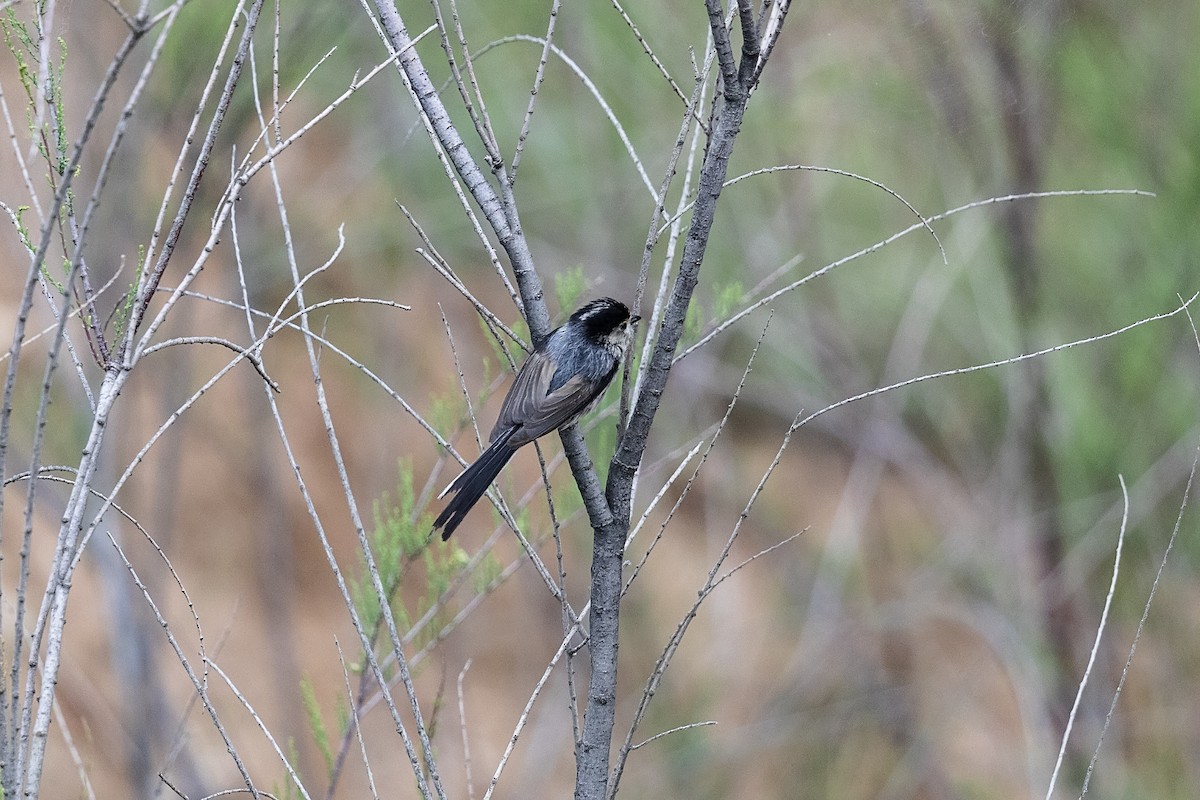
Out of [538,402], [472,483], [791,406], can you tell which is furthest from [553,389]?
[791,406]

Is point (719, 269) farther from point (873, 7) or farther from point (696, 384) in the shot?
point (873, 7)

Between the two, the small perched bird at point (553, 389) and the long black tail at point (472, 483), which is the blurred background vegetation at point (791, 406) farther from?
the long black tail at point (472, 483)

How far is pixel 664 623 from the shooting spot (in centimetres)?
564

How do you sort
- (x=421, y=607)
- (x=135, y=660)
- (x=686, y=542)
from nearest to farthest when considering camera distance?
(x=421, y=607) < (x=135, y=660) < (x=686, y=542)

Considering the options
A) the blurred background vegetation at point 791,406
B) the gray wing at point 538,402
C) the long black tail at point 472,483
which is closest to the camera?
the long black tail at point 472,483

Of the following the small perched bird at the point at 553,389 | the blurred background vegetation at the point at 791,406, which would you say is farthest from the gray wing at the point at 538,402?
the blurred background vegetation at the point at 791,406

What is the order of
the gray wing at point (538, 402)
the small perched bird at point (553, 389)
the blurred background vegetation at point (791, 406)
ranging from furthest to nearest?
1. the blurred background vegetation at point (791, 406)
2. the gray wing at point (538, 402)
3. the small perched bird at point (553, 389)

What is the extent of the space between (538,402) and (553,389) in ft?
0.36

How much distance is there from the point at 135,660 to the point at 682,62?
332 centimetres

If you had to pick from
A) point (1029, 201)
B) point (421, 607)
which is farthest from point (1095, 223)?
point (421, 607)

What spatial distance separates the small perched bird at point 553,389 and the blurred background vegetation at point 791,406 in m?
1.03

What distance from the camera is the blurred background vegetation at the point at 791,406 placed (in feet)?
13.3

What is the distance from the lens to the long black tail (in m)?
2.19

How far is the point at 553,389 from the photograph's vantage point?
2635 millimetres
